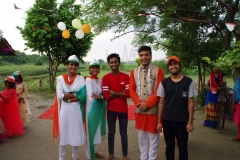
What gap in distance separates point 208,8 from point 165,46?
191cm

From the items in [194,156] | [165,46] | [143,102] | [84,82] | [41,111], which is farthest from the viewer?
[165,46]

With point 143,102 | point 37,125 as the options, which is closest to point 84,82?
point 143,102

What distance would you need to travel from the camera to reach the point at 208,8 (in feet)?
21.1

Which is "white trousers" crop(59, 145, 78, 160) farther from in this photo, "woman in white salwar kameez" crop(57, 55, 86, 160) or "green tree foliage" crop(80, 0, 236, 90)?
"green tree foliage" crop(80, 0, 236, 90)

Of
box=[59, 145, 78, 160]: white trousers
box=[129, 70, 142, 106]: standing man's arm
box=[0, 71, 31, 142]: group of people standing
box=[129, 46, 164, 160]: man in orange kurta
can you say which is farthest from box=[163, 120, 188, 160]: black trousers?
box=[0, 71, 31, 142]: group of people standing

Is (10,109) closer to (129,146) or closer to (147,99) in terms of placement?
(129,146)

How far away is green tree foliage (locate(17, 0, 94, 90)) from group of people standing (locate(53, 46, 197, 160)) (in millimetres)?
7390

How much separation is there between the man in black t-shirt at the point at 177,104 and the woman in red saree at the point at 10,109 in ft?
10.9

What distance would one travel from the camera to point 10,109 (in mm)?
4508

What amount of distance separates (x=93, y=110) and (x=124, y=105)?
49cm

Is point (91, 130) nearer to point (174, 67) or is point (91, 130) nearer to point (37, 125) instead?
point (174, 67)

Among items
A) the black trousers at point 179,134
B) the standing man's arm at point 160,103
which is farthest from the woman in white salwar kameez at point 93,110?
the black trousers at point 179,134

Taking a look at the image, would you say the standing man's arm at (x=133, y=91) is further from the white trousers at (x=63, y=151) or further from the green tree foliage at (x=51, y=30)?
the green tree foliage at (x=51, y=30)

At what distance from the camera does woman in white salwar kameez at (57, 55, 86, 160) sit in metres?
3.02
